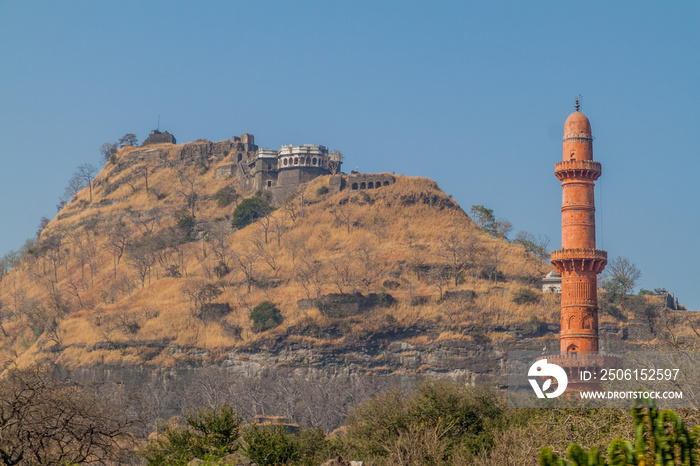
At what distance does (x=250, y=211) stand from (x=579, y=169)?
296ft

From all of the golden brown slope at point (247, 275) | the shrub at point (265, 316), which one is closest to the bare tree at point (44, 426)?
the golden brown slope at point (247, 275)

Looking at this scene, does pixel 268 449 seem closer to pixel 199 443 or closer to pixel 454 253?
pixel 199 443

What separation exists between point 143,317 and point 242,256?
16.2 metres

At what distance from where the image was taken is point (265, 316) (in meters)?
111

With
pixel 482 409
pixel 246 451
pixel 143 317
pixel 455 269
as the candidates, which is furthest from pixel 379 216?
pixel 246 451

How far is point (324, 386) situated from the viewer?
329ft

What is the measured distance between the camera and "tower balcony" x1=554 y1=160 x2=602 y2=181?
49.9 metres

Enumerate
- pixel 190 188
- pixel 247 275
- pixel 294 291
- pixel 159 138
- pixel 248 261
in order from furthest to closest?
pixel 159 138 → pixel 190 188 → pixel 248 261 → pixel 247 275 → pixel 294 291

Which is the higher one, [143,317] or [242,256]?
[242,256]

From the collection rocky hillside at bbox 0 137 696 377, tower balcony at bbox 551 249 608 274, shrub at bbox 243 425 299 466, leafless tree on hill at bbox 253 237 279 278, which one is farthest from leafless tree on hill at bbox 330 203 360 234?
shrub at bbox 243 425 299 466

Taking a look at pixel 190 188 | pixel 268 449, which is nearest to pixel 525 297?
pixel 190 188

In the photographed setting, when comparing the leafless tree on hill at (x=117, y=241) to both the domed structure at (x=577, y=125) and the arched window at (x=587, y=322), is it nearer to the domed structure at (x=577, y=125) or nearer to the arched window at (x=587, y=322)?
the domed structure at (x=577, y=125)

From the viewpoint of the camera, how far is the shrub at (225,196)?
475ft

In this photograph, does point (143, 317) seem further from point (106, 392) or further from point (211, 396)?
point (211, 396)
